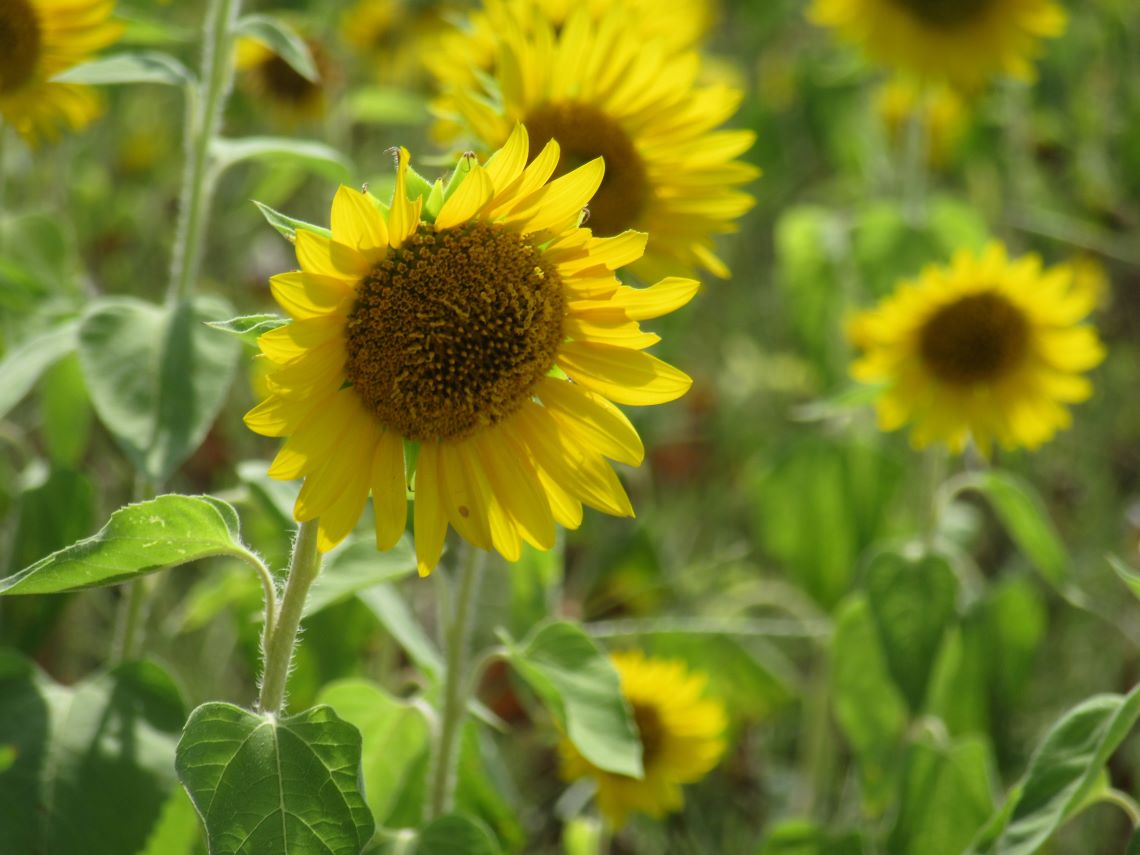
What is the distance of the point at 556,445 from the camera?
3.67ft

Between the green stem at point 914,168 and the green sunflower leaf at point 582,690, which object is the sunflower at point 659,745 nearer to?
the green sunflower leaf at point 582,690

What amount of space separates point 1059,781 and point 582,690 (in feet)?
1.49

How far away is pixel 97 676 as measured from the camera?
1.46m

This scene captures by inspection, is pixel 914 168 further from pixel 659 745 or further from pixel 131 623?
pixel 131 623

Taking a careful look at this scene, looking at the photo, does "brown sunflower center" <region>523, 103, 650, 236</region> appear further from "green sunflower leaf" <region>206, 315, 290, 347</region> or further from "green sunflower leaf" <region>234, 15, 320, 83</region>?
"green sunflower leaf" <region>206, 315, 290, 347</region>

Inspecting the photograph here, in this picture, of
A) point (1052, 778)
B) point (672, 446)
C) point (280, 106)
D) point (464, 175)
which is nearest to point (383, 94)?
point (280, 106)

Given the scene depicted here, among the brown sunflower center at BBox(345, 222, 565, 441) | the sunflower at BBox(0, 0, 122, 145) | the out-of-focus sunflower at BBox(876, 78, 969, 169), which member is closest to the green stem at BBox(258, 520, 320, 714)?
the brown sunflower center at BBox(345, 222, 565, 441)

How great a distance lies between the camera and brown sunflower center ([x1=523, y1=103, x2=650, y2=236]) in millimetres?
1354

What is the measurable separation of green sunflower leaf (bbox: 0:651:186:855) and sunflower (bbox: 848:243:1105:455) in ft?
3.33

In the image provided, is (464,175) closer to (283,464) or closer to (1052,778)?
(283,464)

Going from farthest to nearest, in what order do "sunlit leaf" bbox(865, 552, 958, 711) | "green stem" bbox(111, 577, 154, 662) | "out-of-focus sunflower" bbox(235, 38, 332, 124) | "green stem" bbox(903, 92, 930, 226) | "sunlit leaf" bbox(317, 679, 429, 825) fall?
1. "out-of-focus sunflower" bbox(235, 38, 332, 124)
2. "green stem" bbox(903, 92, 930, 226)
3. "sunlit leaf" bbox(865, 552, 958, 711)
4. "green stem" bbox(111, 577, 154, 662)
5. "sunlit leaf" bbox(317, 679, 429, 825)

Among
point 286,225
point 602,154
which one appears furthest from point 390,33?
point 286,225

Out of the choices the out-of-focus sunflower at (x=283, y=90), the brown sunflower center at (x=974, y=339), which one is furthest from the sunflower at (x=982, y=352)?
the out-of-focus sunflower at (x=283, y=90)

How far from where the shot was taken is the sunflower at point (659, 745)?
1.67m
